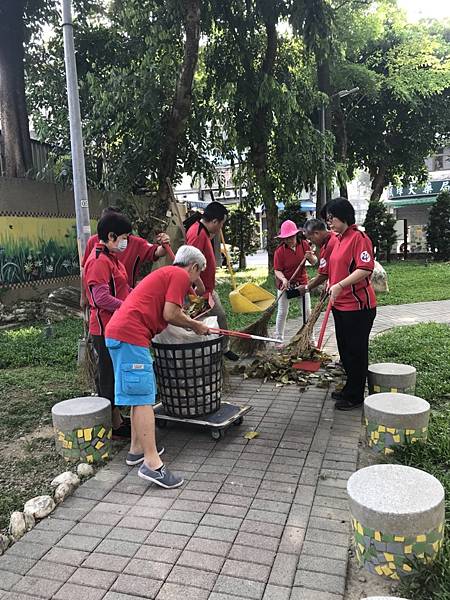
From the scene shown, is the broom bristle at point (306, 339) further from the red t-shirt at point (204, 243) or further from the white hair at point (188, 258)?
the white hair at point (188, 258)

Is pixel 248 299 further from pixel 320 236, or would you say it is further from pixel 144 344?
pixel 144 344

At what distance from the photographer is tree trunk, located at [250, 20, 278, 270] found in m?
11.5

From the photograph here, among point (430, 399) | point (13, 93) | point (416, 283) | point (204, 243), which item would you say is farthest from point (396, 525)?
point (13, 93)

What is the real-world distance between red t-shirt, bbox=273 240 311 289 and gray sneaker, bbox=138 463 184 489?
358 centimetres

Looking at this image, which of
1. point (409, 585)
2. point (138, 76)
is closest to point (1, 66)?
point (138, 76)

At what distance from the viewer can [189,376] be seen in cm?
378

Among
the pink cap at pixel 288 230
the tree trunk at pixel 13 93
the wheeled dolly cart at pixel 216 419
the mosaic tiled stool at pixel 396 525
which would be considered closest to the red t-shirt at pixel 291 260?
the pink cap at pixel 288 230

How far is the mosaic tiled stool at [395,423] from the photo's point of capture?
340 centimetres

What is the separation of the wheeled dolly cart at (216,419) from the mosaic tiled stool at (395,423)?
3.38 ft

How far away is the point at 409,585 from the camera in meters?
2.24

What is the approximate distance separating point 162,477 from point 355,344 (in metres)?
1.98

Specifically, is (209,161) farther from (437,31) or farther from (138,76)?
(437,31)

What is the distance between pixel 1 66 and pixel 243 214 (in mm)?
9236

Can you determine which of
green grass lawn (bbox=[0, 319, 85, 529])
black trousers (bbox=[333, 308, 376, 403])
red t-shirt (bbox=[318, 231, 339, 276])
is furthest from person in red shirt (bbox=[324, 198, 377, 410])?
green grass lawn (bbox=[0, 319, 85, 529])
